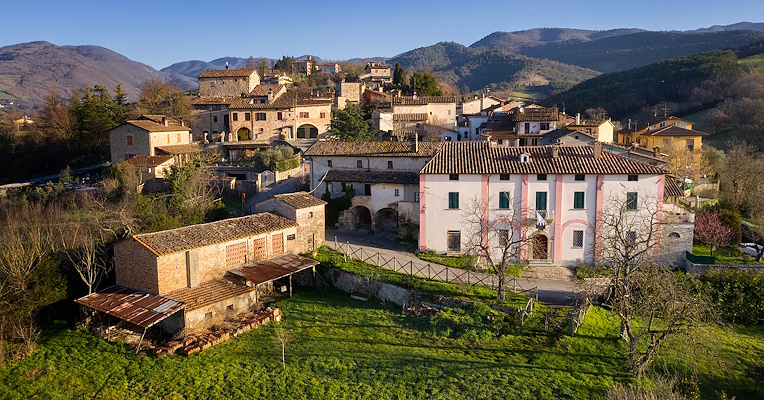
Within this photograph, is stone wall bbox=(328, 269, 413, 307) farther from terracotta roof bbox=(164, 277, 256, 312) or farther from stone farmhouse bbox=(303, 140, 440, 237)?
stone farmhouse bbox=(303, 140, 440, 237)

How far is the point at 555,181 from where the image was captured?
29750 mm

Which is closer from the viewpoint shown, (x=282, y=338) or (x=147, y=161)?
(x=282, y=338)

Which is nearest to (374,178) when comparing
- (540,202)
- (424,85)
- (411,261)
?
(411,261)

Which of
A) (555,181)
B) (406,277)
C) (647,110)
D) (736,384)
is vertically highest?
(647,110)

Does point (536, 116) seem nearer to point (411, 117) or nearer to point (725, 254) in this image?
point (411, 117)

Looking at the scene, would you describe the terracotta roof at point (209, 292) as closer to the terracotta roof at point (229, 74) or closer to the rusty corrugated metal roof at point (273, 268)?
the rusty corrugated metal roof at point (273, 268)

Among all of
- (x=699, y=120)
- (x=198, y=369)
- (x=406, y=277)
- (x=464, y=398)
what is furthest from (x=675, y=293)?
(x=699, y=120)

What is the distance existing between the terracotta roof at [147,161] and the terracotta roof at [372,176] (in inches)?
659

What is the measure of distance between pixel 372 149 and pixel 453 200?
8.47 m

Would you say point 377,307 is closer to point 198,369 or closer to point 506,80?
point 198,369

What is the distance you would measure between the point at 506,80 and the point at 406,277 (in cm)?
13806

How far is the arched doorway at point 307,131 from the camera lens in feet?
195

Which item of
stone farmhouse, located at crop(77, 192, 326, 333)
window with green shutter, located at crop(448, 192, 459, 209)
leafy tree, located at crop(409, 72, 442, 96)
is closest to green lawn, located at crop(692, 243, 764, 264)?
window with green shutter, located at crop(448, 192, 459, 209)

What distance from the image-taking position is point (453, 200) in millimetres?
30469
